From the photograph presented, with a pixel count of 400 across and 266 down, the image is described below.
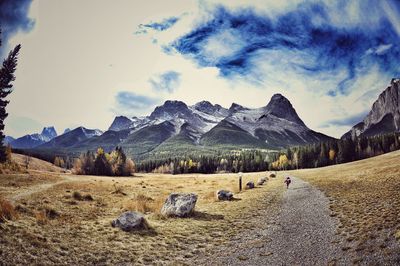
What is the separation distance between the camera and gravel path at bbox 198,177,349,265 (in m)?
14.5

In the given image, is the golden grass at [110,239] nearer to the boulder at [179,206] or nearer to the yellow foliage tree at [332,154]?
the boulder at [179,206]

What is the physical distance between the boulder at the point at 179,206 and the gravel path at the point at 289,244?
22.7 ft

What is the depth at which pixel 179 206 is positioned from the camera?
25469 millimetres

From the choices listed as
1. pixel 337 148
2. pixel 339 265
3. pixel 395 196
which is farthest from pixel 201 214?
pixel 337 148

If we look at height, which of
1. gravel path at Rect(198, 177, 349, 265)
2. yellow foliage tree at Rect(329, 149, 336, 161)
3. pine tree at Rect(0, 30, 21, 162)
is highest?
pine tree at Rect(0, 30, 21, 162)

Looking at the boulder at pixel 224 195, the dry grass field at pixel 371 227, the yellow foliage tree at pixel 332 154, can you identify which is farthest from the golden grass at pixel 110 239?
the yellow foliage tree at pixel 332 154

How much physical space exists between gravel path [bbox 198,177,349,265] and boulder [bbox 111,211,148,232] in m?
6.51

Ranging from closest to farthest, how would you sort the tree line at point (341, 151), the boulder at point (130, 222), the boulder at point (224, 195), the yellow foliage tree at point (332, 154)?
the boulder at point (130, 222) → the boulder at point (224, 195) → the tree line at point (341, 151) → the yellow foliage tree at point (332, 154)

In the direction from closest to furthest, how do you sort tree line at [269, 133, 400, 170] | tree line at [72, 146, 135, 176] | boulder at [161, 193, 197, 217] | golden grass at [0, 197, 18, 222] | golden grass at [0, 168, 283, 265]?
1. golden grass at [0, 168, 283, 265]
2. golden grass at [0, 197, 18, 222]
3. boulder at [161, 193, 197, 217]
4. tree line at [72, 146, 135, 176]
5. tree line at [269, 133, 400, 170]

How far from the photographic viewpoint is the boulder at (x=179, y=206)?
25.1 m

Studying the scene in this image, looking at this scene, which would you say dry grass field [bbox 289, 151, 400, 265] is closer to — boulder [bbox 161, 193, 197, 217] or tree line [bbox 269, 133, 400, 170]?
boulder [bbox 161, 193, 197, 217]

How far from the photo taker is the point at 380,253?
13.2 meters

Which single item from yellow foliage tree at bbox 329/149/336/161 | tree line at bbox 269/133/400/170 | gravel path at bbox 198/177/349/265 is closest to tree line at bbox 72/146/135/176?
tree line at bbox 269/133/400/170

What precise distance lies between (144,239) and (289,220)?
12900mm
